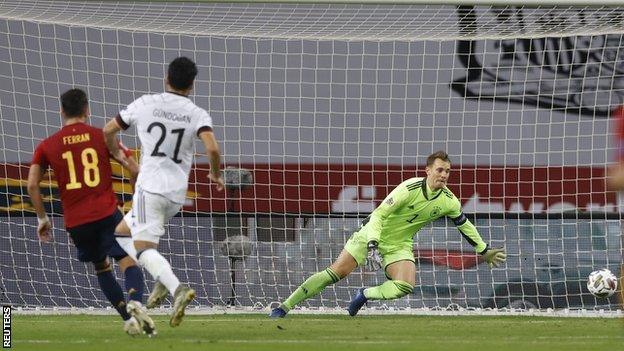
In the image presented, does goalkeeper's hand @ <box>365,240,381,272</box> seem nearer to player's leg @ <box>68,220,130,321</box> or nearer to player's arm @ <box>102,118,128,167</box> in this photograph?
player's leg @ <box>68,220,130,321</box>

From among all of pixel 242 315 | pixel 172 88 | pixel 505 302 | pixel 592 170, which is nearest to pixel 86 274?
pixel 242 315

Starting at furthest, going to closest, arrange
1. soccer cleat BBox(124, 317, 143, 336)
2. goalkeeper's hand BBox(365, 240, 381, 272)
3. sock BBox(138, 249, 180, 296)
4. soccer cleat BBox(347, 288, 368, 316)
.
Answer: soccer cleat BBox(347, 288, 368, 316) < goalkeeper's hand BBox(365, 240, 381, 272) < soccer cleat BBox(124, 317, 143, 336) < sock BBox(138, 249, 180, 296)

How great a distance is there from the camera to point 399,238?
14.8m

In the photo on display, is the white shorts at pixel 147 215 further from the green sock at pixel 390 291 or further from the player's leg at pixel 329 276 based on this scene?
the green sock at pixel 390 291

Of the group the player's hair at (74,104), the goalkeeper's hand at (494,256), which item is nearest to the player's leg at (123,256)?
the player's hair at (74,104)

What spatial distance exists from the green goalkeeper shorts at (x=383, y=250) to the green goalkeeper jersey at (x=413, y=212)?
0.04 metres

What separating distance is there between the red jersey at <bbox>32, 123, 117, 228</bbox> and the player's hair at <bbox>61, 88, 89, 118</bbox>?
0.29 feet

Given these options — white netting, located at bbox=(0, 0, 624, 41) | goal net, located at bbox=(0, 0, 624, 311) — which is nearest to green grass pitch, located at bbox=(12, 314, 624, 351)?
goal net, located at bbox=(0, 0, 624, 311)

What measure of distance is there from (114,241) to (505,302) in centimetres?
817

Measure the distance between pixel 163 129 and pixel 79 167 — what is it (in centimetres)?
72

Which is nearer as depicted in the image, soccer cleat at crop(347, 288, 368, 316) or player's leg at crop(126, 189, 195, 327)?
player's leg at crop(126, 189, 195, 327)

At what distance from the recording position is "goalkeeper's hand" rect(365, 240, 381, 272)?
45.2 feet

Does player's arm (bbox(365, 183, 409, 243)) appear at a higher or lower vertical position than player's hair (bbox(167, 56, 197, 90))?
lower

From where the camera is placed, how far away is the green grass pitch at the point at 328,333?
31.8ft
